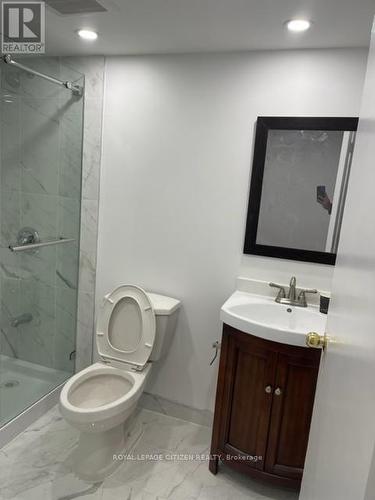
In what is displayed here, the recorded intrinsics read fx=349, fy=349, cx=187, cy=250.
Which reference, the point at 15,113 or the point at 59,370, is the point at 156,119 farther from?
the point at 59,370

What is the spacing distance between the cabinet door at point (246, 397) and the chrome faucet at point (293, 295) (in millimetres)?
388

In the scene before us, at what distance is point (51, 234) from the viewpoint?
2324 millimetres

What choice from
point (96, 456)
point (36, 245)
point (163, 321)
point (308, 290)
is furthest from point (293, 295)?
point (36, 245)

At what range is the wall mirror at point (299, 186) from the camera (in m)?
1.83

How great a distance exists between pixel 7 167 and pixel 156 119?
3.32 ft

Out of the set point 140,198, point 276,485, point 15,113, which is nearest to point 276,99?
point 140,198

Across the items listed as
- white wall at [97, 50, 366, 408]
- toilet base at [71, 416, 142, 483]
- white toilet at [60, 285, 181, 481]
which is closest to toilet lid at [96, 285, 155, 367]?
white toilet at [60, 285, 181, 481]

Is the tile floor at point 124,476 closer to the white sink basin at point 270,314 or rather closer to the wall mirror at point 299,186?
the white sink basin at point 270,314

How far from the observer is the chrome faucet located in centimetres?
192

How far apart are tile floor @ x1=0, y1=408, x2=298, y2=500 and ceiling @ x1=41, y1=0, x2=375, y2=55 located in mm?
2234

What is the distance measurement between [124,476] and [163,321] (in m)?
0.81

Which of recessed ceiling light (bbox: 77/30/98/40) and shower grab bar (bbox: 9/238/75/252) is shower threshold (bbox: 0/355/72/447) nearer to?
shower grab bar (bbox: 9/238/75/252)

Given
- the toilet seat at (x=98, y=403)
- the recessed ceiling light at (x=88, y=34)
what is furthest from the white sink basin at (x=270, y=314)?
the recessed ceiling light at (x=88, y=34)

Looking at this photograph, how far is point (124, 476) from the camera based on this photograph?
181cm
